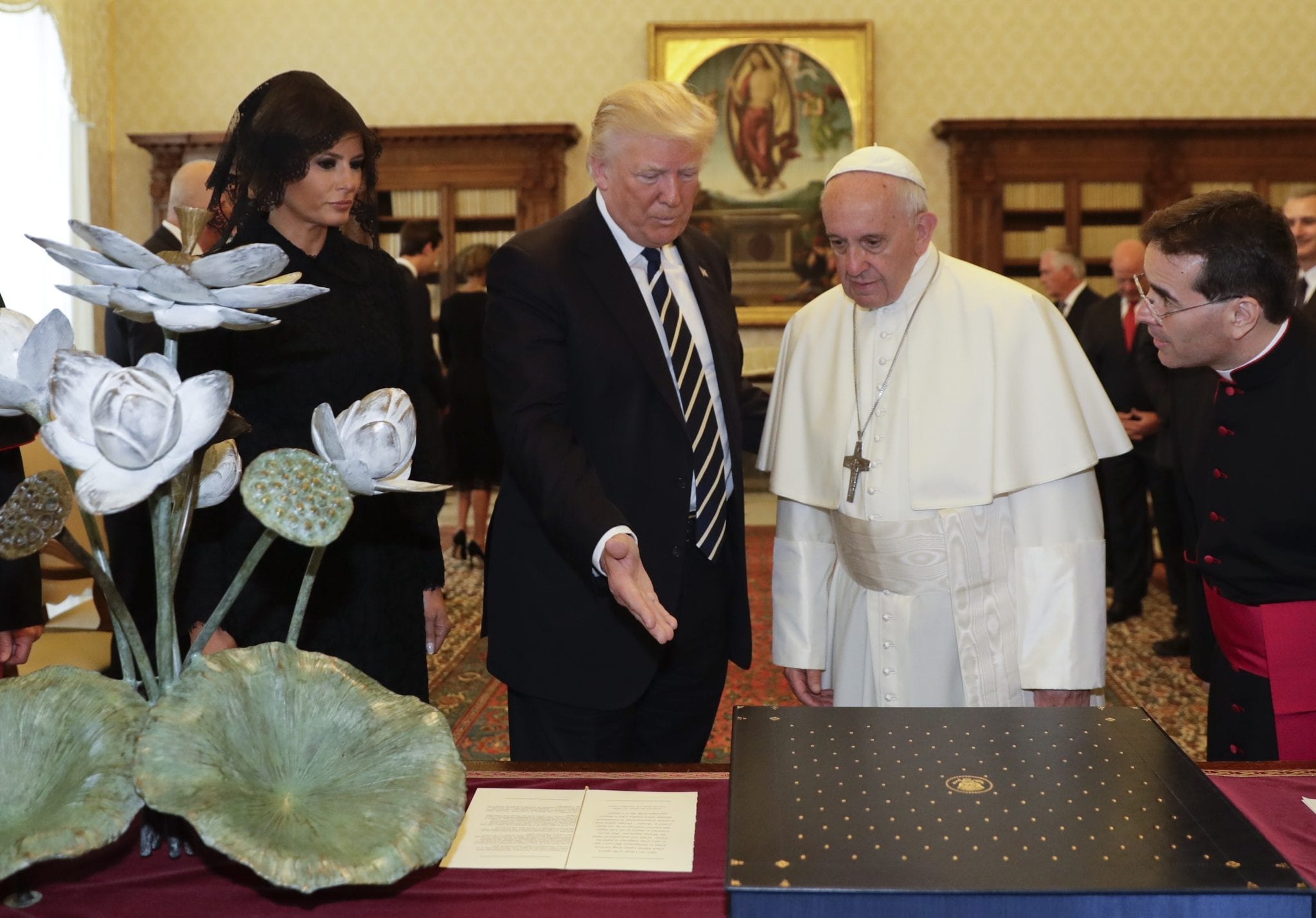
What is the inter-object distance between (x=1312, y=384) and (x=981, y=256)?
8.52 m

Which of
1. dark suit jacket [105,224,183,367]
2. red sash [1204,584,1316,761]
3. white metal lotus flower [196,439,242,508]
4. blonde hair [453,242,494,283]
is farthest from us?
blonde hair [453,242,494,283]

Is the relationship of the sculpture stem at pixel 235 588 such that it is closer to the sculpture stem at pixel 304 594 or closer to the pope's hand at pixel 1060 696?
the sculpture stem at pixel 304 594

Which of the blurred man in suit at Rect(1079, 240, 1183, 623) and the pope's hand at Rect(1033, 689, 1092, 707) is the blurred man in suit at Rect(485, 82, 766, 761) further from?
the blurred man in suit at Rect(1079, 240, 1183, 623)

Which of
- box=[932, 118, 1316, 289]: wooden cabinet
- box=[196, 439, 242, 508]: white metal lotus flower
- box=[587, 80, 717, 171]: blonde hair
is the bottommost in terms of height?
box=[196, 439, 242, 508]: white metal lotus flower

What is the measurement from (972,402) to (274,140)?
4.62ft

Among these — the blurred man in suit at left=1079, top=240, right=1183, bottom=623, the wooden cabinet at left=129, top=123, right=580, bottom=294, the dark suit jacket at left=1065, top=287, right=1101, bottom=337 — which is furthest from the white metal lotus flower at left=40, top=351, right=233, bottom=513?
the wooden cabinet at left=129, top=123, right=580, bottom=294

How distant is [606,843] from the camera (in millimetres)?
1495

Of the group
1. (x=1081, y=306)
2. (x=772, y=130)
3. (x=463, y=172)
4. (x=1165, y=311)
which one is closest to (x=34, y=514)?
(x=1165, y=311)

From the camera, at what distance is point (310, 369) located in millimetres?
2203

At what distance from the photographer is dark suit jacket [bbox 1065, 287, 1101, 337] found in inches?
301

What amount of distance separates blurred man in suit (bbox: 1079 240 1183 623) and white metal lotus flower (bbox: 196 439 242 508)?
18.9 ft

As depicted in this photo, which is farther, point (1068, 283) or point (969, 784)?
point (1068, 283)

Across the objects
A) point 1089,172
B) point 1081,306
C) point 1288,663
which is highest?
point 1089,172

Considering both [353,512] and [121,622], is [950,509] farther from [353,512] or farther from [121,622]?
[121,622]
